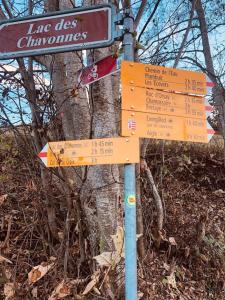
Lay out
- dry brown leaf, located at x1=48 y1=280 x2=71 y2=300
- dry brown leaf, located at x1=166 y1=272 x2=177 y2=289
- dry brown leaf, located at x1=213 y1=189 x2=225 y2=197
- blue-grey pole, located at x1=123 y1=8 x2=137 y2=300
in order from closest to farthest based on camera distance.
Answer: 1. blue-grey pole, located at x1=123 y1=8 x2=137 y2=300
2. dry brown leaf, located at x1=48 y1=280 x2=71 y2=300
3. dry brown leaf, located at x1=166 y1=272 x2=177 y2=289
4. dry brown leaf, located at x1=213 y1=189 x2=225 y2=197

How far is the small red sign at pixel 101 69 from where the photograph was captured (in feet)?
8.68

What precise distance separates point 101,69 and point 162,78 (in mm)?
447

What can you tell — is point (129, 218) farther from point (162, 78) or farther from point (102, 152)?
point (162, 78)

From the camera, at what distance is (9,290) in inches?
127

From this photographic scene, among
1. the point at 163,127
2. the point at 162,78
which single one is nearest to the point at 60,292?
the point at 163,127

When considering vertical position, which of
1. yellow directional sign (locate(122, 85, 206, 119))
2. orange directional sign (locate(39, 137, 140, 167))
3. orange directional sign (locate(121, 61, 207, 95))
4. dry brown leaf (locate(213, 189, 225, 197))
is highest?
orange directional sign (locate(121, 61, 207, 95))

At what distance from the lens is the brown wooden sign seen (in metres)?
2.63

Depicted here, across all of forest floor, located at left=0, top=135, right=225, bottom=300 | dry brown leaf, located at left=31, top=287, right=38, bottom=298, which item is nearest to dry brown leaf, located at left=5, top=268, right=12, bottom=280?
forest floor, located at left=0, top=135, right=225, bottom=300

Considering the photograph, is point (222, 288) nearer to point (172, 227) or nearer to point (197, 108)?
point (172, 227)

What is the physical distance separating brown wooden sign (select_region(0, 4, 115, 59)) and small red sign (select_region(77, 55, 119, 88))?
0.13 meters

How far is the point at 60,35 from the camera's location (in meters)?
2.70

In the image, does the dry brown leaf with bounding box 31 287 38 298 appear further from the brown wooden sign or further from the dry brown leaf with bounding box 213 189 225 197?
the dry brown leaf with bounding box 213 189 225 197

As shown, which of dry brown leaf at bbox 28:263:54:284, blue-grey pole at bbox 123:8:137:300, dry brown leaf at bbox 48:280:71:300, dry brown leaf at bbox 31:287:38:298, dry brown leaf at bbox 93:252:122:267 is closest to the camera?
blue-grey pole at bbox 123:8:137:300

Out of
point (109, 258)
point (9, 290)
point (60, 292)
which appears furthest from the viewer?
point (9, 290)
